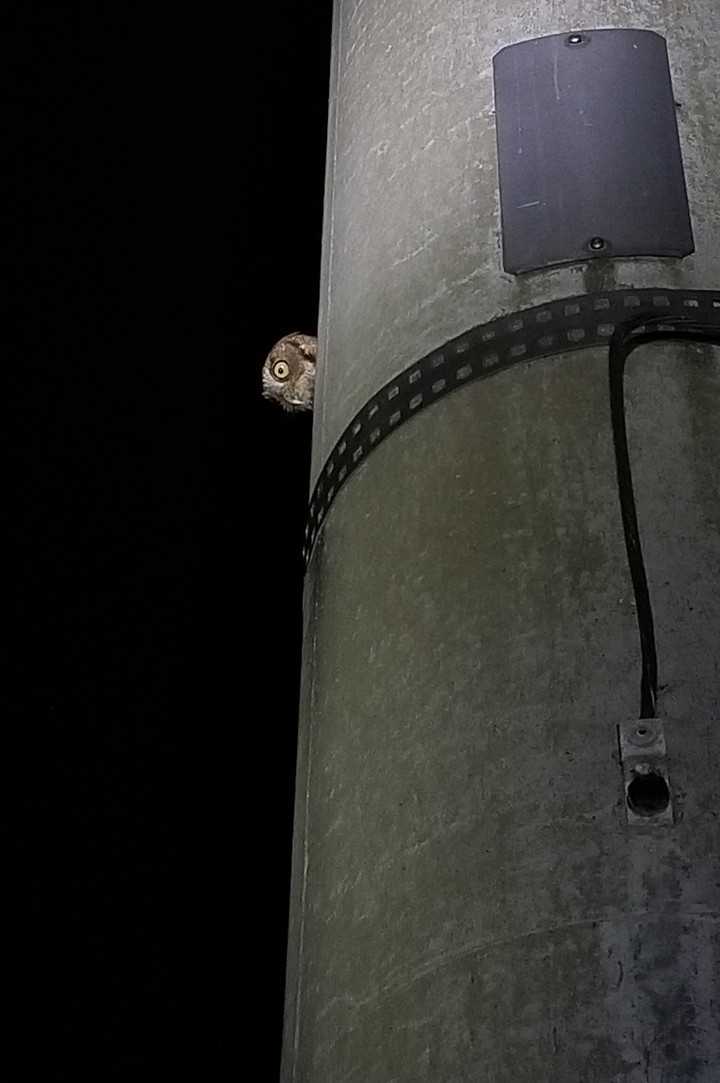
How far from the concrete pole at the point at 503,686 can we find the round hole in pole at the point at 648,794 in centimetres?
2

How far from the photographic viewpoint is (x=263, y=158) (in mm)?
6867

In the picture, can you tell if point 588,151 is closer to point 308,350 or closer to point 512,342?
point 512,342

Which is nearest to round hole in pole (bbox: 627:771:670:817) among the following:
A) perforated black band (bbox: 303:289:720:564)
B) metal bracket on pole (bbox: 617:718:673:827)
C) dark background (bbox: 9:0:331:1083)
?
metal bracket on pole (bbox: 617:718:673:827)

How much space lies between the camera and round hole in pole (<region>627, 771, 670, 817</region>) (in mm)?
2193

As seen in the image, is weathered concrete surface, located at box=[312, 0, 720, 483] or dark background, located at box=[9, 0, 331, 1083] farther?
dark background, located at box=[9, 0, 331, 1083]

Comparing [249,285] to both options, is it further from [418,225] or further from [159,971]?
[418,225]

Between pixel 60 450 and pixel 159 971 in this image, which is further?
pixel 60 450

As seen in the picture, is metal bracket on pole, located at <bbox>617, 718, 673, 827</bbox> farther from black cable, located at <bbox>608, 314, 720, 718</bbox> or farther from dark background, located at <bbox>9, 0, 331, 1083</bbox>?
dark background, located at <bbox>9, 0, 331, 1083</bbox>

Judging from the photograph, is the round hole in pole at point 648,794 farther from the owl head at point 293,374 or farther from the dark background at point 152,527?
the dark background at point 152,527

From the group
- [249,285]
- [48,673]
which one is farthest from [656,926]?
[249,285]

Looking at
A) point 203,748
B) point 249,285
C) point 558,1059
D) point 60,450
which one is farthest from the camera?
point 249,285

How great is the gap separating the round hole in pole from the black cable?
0.29 ft

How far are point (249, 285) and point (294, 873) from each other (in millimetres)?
4123

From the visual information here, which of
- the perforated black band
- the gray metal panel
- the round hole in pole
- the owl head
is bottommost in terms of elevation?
the round hole in pole
